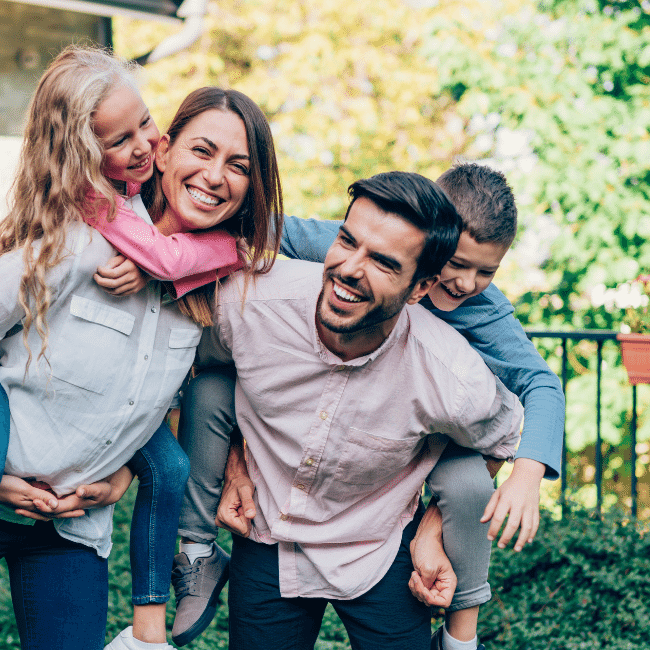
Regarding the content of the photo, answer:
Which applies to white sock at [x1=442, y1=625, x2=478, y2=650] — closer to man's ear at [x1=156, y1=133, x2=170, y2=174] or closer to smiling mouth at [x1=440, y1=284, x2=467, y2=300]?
smiling mouth at [x1=440, y1=284, x2=467, y2=300]

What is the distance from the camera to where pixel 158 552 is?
2104 mm

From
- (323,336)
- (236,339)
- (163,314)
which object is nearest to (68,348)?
(163,314)

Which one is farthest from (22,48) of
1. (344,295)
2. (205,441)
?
(344,295)

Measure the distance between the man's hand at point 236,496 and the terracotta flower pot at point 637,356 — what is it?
248cm

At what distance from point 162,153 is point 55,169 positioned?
1.16 ft

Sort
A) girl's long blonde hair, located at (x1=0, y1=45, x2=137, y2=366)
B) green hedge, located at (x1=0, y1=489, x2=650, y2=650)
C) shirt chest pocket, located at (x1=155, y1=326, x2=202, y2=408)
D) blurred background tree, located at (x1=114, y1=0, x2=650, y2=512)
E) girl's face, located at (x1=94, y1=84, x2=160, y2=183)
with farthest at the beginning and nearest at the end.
Result: blurred background tree, located at (x1=114, y1=0, x2=650, y2=512)
green hedge, located at (x1=0, y1=489, x2=650, y2=650)
shirt chest pocket, located at (x1=155, y1=326, x2=202, y2=408)
girl's face, located at (x1=94, y1=84, x2=160, y2=183)
girl's long blonde hair, located at (x1=0, y1=45, x2=137, y2=366)

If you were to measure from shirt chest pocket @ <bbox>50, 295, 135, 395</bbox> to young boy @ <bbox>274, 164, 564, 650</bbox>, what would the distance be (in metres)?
0.74

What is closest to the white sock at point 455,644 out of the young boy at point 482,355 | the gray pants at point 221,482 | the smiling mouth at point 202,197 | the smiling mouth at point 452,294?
the young boy at point 482,355

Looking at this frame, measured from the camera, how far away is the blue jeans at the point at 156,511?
2043mm

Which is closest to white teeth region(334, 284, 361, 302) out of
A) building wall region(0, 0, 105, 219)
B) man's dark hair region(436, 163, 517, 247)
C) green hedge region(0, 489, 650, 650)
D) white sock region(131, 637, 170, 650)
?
man's dark hair region(436, 163, 517, 247)

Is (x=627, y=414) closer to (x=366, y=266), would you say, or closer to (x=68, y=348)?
(x=366, y=266)

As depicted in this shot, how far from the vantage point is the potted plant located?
3.85 metres

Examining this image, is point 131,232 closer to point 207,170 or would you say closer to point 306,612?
point 207,170

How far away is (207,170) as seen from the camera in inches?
75.0
